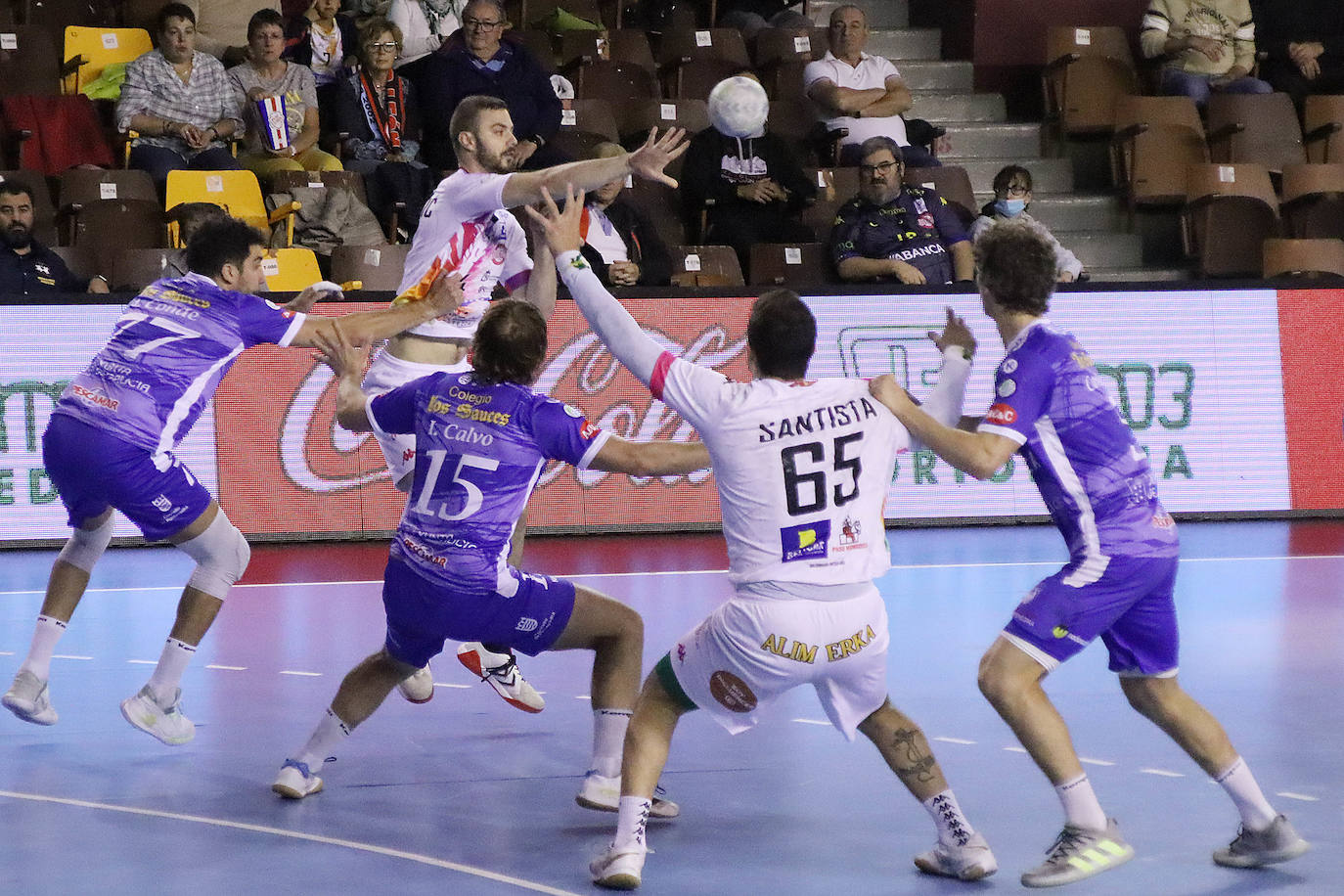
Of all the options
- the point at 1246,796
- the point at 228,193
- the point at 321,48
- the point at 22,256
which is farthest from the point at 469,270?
the point at 321,48

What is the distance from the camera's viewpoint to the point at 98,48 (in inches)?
502

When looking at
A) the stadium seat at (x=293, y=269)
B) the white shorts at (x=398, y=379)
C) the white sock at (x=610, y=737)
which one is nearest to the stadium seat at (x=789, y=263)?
the stadium seat at (x=293, y=269)

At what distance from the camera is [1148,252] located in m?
14.5

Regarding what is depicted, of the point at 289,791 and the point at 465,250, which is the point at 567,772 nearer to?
the point at 289,791

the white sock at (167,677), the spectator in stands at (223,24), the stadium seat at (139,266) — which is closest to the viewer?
the white sock at (167,677)

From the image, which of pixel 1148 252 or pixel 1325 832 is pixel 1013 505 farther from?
pixel 1325 832

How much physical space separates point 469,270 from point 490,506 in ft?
6.60

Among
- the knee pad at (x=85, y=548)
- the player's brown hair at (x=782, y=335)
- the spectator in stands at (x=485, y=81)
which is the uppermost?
the spectator in stands at (x=485, y=81)

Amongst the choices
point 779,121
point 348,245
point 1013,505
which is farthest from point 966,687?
point 779,121

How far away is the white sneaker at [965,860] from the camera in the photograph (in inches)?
170

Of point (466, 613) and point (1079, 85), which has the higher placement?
point (1079, 85)

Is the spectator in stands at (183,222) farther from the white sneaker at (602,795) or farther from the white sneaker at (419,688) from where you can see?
the white sneaker at (602,795)

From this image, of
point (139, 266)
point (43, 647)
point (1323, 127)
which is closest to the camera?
point (43, 647)

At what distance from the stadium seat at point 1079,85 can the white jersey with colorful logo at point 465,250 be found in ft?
30.2
